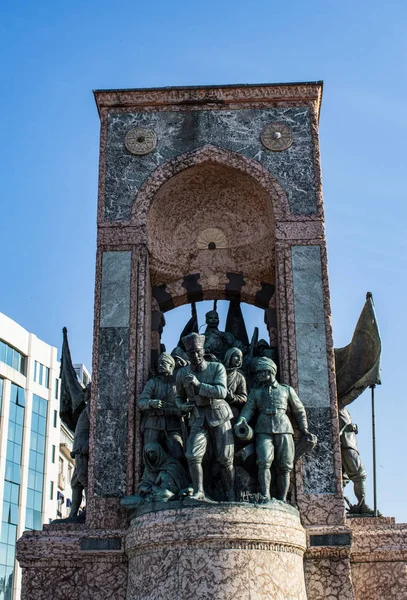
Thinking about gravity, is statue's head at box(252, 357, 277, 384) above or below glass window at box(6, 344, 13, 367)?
below

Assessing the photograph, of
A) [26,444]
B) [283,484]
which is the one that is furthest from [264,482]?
[26,444]

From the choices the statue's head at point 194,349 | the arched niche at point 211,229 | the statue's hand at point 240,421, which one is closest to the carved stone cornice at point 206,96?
the arched niche at point 211,229

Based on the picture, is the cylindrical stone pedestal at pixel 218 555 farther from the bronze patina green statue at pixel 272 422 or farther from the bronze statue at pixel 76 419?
the bronze statue at pixel 76 419

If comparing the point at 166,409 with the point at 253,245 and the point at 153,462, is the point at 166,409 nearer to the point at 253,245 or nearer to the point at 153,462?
the point at 153,462

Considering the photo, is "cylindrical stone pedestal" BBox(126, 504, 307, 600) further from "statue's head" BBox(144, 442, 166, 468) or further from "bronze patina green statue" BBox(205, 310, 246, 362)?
"bronze patina green statue" BBox(205, 310, 246, 362)

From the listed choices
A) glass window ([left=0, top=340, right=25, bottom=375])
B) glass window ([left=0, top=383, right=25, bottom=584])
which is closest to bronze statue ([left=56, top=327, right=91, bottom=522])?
glass window ([left=0, top=383, right=25, bottom=584])

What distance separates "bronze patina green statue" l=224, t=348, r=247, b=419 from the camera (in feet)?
39.5

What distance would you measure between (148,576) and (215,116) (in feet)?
24.4

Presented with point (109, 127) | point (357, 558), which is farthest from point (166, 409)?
point (109, 127)

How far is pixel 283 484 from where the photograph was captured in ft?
37.9

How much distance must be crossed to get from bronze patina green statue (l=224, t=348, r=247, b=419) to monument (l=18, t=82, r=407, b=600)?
0.8 inches

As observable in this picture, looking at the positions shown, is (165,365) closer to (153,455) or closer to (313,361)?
(153,455)

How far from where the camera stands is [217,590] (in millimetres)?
10102

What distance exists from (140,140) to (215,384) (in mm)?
4751
